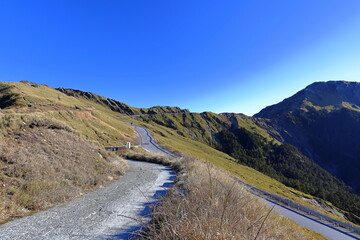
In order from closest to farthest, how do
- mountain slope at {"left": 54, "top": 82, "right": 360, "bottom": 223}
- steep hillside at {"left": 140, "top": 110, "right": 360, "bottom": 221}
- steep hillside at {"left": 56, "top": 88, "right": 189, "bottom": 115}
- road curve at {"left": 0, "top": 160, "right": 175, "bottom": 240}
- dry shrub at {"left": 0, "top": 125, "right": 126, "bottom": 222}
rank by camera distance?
road curve at {"left": 0, "top": 160, "right": 175, "bottom": 240}, dry shrub at {"left": 0, "top": 125, "right": 126, "bottom": 222}, steep hillside at {"left": 140, "top": 110, "right": 360, "bottom": 221}, mountain slope at {"left": 54, "top": 82, "right": 360, "bottom": 223}, steep hillside at {"left": 56, "top": 88, "right": 189, "bottom": 115}

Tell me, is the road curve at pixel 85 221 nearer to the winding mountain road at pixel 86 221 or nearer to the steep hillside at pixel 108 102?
the winding mountain road at pixel 86 221

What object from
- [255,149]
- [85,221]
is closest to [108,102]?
[255,149]

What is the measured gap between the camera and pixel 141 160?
25.4 m

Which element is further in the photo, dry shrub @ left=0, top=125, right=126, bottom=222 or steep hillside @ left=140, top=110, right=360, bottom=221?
steep hillside @ left=140, top=110, right=360, bottom=221

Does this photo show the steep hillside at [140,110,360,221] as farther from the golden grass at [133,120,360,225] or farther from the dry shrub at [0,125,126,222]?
the dry shrub at [0,125,126,222]

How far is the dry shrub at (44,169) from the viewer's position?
279 inches

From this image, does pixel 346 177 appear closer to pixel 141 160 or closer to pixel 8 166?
pixel 141 160

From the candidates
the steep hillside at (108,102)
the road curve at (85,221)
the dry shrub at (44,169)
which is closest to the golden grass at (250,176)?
the dry shrub at (44,169)

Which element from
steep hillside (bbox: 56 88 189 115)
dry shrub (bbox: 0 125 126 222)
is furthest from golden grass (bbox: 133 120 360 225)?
steep hillside (bbox: 56 88 189 115)

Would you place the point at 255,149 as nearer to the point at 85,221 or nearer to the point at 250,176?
Answer: the point at 250,176

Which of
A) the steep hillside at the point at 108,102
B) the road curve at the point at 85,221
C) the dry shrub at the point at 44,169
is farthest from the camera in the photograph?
the steep hillside at the point at 108,102

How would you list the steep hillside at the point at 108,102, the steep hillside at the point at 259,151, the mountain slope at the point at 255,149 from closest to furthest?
1. the steep hillside at the point at 259,151
2. the mountain slope at the point at 255,149
3. the steep hillside at the point at 108,102

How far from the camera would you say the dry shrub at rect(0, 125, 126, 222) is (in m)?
7.08

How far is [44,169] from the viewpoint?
368 inches
